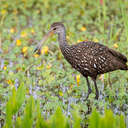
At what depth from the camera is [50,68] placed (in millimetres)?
5070

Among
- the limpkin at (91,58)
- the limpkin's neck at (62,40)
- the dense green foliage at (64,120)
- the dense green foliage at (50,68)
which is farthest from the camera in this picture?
the limpkin's neck at (62,40)

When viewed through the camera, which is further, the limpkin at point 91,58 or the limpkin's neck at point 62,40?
the limpkin's neck at point 62,40

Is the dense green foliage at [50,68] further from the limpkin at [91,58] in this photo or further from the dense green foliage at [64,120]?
the limpkin at [91,58]

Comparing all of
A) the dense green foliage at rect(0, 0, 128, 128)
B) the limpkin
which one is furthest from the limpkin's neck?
the dense green foliage at rect(0, 0, 128, 128)

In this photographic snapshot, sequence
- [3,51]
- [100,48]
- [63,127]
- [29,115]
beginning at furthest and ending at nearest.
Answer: [3,51]
[100,48]
[29,115]
[63,127]

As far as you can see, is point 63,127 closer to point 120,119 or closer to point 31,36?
point 120,119

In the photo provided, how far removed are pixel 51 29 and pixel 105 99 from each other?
3.71 ft

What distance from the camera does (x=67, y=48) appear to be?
4422 millimetres

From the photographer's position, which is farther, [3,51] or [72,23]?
[72,23]

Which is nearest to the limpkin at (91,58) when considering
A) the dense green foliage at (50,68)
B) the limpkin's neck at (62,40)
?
the limpkin's neck at (62,40)

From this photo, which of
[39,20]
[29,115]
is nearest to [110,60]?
[29,115]

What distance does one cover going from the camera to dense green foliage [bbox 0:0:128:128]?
3.45 m

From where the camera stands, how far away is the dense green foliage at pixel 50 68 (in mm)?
3453

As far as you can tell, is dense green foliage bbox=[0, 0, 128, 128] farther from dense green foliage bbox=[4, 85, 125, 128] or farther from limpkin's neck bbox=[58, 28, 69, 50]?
limpkin's neck bbox=[58, 28, 69, 50]
